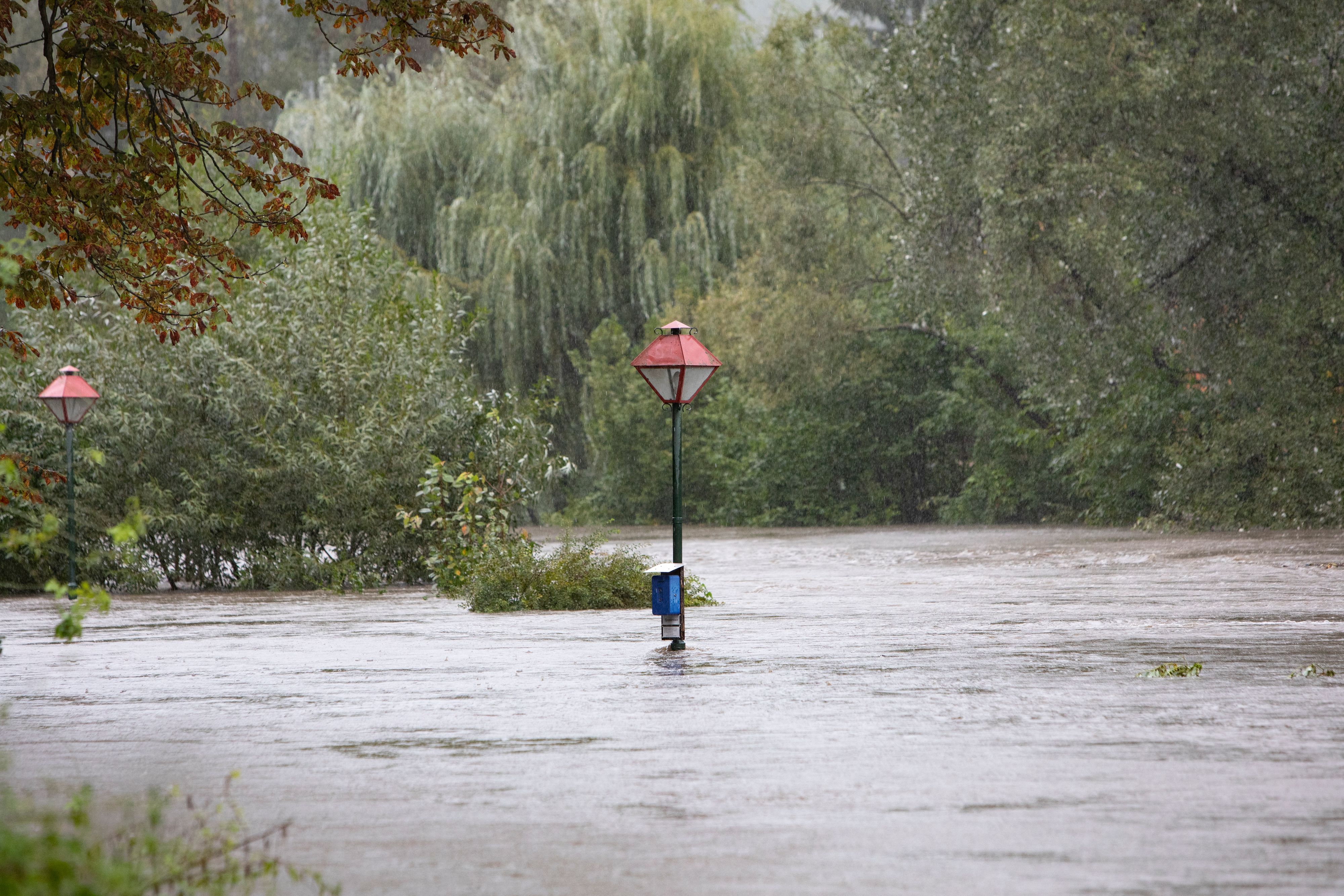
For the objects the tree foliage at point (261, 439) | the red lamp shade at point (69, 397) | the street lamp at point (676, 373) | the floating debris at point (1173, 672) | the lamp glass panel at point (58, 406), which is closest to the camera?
the floating debris at point (1173, 672)

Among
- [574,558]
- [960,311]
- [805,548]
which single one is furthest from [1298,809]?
[960,311]

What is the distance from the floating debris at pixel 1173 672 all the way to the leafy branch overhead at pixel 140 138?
6.49 metres

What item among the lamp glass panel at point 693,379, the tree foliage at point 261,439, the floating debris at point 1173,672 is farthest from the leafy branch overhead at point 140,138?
the tree foliage at point 261,439

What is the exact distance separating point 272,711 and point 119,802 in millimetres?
4880

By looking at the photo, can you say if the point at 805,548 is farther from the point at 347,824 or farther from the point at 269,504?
the point at 347,824

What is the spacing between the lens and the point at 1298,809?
295 inches

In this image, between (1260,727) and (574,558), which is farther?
(574,558)

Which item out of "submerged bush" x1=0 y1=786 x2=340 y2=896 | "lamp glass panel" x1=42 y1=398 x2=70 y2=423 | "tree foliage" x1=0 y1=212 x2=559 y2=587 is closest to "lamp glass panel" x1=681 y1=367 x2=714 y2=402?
"submerged bush" x1=0 y1=786 x2=340 y2=896

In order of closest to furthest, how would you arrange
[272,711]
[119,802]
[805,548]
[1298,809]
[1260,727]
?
1. [119,802]
2. [1298,809]
3. [1260,727]
4. [272,711]
5. [805,548]

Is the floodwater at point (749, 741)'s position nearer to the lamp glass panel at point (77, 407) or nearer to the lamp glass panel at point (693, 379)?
the lamp glass panel at point (693, 379)

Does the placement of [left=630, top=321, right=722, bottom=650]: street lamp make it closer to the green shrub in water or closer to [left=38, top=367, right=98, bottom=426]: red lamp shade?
the green shrub in water

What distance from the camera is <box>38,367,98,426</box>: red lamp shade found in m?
24.0

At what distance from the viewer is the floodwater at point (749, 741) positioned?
669 centimetres

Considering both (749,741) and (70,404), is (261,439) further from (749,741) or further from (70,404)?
(749,741)
